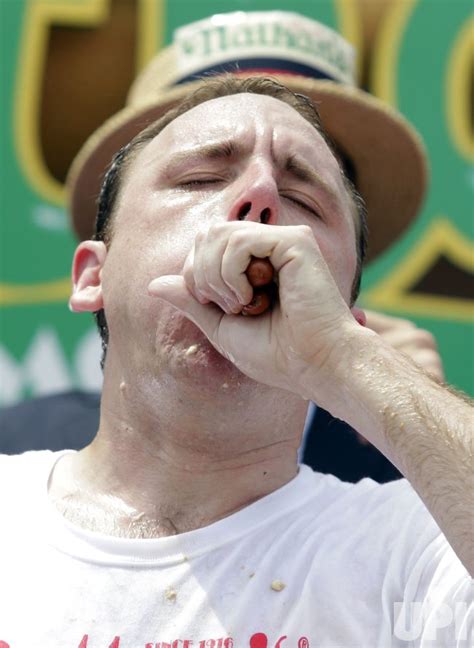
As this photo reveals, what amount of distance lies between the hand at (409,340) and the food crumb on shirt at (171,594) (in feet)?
Result: 3.46

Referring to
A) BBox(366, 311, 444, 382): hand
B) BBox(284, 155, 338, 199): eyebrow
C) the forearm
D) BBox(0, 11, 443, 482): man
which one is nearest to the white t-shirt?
the forearm

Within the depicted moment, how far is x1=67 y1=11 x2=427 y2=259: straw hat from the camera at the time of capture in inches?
93.1

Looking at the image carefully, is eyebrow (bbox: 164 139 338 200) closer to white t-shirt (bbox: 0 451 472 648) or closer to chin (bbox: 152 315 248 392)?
chin (bbox: 152 315 248 392)

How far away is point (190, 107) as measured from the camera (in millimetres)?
1758

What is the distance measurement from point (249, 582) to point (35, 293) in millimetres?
A: 2081

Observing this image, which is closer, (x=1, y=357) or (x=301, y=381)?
(x=301, y=381)

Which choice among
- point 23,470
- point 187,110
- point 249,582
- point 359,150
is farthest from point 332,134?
point 249,582

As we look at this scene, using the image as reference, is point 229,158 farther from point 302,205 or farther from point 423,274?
point 423,274

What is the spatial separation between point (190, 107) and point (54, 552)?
0.84 metres

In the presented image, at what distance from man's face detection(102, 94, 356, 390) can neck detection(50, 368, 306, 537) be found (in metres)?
0.06

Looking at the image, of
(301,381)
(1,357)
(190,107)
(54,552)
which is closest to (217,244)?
(301,381)

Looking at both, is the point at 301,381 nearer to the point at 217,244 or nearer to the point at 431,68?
the point at 217,244

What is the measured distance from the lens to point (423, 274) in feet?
10.6
